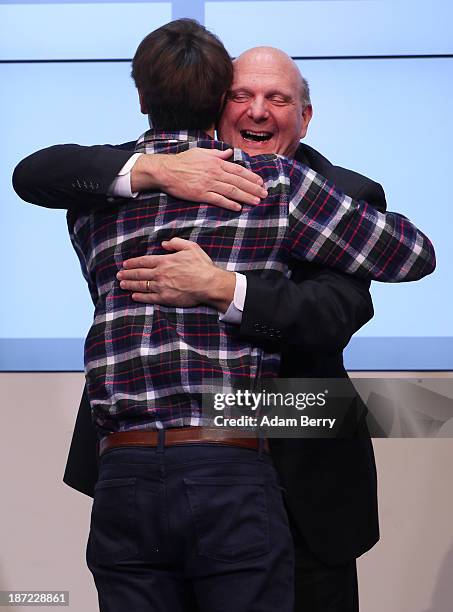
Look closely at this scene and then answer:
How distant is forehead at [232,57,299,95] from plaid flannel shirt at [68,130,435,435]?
26 centimetres

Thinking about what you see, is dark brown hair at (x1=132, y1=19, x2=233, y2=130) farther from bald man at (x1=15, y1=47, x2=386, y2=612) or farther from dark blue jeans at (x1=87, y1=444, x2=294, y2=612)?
dark blue jeans at (x1=87, y1=444, x2=294, y2=612)

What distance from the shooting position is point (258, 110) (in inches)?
74.3

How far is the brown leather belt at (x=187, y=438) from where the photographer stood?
4.99 ft

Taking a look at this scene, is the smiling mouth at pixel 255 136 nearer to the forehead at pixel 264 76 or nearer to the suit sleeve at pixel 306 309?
the forehead at pixel 264 76

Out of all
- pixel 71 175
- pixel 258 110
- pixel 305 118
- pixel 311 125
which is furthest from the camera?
pixel 311 125

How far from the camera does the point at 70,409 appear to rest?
313 centimetres

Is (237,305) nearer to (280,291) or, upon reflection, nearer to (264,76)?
(280,291)

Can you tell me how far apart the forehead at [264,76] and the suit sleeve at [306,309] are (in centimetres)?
38

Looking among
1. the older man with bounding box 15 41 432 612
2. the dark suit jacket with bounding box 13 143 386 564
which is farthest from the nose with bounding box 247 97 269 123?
the dark suit jacket with bounding box 13 143 386 564

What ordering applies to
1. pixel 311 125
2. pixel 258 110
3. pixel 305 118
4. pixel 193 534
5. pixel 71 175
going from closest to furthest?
1. pixel 193 534
2. pixel 71 175
3. pixel 258 110
4. pixel 305 118
5. pixel 311 125

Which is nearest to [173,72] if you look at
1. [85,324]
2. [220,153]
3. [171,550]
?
[220,153]

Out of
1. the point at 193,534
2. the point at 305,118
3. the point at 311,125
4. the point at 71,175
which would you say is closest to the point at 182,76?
the point at 71,175

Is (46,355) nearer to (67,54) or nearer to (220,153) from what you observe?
(67,54)

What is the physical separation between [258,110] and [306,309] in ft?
1.43
